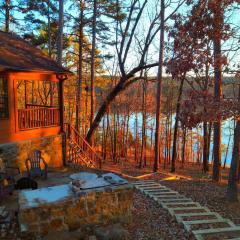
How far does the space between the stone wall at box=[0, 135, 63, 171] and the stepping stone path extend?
4.72 metres

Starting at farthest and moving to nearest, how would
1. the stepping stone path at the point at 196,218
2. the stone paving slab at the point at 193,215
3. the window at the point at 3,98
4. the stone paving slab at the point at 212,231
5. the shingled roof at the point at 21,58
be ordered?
the shingled roof at the point at 21,58
the window at the point at 3,98
the stone paving slab at the point at 193,215
the stepping stone path at the point at 196,218
the stone paving slab at the point at 212,231

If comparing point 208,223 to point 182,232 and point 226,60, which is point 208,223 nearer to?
point 182,232

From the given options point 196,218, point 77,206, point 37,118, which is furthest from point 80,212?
point 37,118

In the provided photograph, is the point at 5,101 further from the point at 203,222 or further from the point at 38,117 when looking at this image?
the point at 203,222

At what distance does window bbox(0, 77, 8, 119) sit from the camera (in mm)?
9352

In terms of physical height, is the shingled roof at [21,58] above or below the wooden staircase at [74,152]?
above

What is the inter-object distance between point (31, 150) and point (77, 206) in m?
5.83

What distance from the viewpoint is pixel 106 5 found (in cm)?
1712

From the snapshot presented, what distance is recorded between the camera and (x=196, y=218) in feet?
18.8

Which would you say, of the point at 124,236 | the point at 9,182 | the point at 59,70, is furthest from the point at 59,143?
the point at 124,236

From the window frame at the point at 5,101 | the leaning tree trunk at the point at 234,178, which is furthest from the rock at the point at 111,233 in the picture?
the window frame at the point at 5,101

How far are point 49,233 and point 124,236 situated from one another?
4.11ft

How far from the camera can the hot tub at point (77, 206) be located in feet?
15.6

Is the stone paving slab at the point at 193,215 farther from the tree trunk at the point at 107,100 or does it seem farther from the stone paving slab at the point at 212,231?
the tree trunk at the point at 107,100
